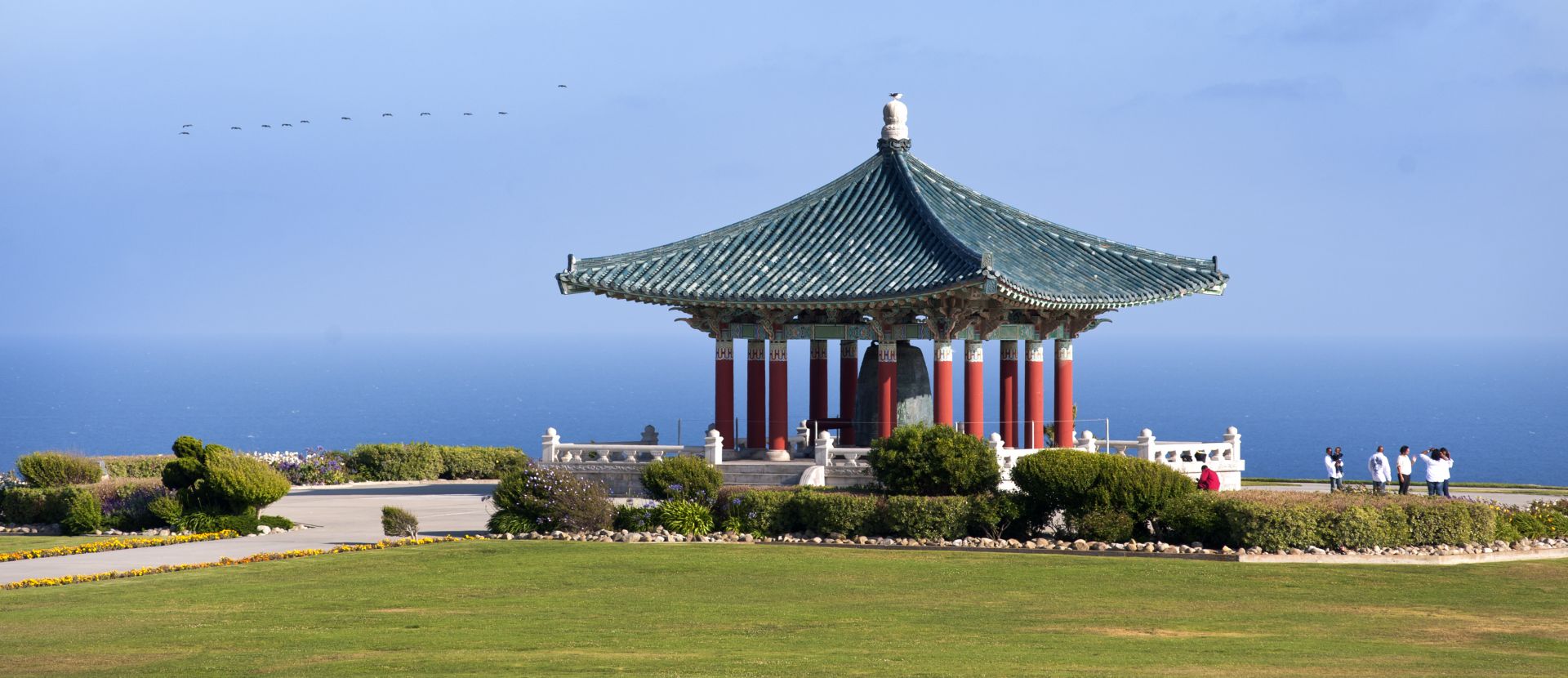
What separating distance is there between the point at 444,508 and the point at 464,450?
1100 centimetres

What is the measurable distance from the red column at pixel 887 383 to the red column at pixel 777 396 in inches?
78.4

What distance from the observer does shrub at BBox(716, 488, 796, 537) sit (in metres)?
32.8

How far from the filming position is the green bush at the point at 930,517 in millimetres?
31484

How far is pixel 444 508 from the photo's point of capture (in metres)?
39.6

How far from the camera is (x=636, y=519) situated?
→ 109ft

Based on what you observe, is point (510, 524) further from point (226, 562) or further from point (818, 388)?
point (818, 388)

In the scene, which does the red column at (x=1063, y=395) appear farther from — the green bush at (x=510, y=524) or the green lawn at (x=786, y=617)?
the green bush at (x=510, y=524)

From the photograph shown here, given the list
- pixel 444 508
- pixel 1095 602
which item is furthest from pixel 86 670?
pixel 444 508

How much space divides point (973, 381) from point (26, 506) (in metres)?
18.6

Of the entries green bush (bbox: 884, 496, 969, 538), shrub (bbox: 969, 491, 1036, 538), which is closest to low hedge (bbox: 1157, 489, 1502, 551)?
shrub (bbox: 969, 491, 1036, 538)

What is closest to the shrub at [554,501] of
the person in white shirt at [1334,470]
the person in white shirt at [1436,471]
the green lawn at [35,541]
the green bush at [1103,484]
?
the green lawn at [35,541]

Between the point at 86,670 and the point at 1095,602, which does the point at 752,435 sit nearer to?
the point at 1095,602

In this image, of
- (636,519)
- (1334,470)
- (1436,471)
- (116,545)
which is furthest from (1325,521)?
(116,545)

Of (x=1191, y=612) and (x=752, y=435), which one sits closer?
(x=1191, y=612)
